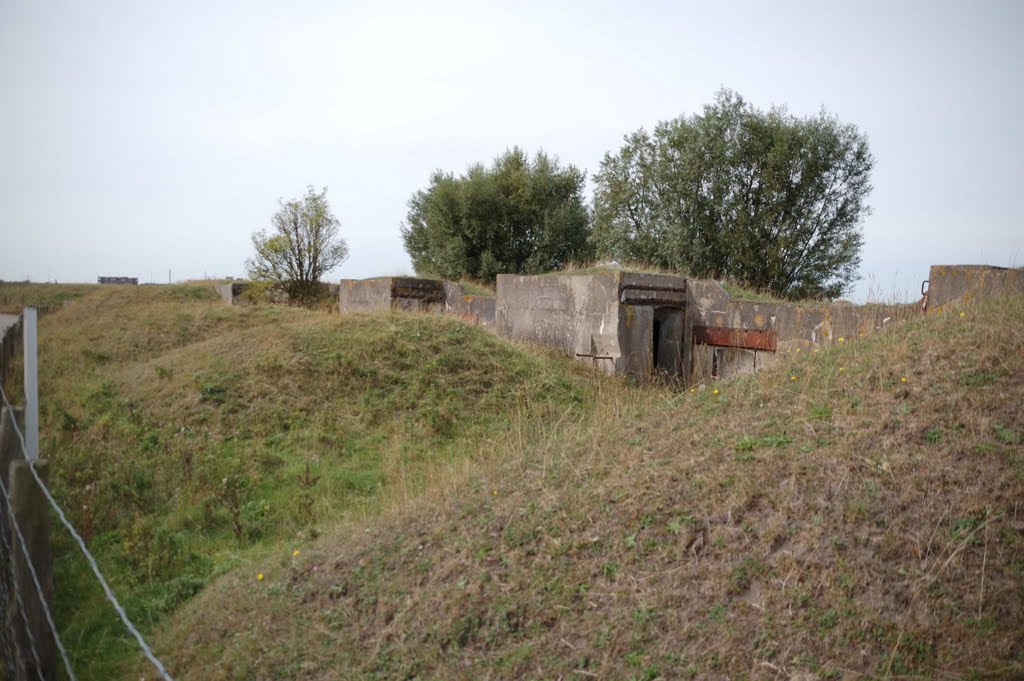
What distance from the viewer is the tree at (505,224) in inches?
1201

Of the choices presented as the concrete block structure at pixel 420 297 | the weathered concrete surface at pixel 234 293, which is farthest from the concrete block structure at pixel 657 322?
the weathered concrete surface at pixel 234 293

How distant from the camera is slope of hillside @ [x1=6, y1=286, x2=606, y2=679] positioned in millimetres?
6703

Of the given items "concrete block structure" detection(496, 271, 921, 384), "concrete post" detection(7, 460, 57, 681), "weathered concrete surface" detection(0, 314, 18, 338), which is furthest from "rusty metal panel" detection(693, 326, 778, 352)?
"concrete post" detection(7, 460, 57, 681)

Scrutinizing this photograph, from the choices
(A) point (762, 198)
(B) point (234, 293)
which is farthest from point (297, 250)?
(A) point (762, 198)

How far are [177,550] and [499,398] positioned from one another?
213 inches

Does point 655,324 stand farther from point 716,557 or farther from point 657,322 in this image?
point 716,557

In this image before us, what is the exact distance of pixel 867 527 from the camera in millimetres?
3947

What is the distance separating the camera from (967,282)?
10.6 meters

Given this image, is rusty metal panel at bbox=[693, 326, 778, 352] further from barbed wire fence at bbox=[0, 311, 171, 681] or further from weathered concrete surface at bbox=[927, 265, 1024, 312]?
barbed wire fence at bbox=[0, 311, 171, 681]

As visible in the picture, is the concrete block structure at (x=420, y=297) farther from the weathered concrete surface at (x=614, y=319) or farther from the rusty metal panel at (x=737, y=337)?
the rusty metal panel at (x=737, y=337)

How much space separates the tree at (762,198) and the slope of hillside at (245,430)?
14962 millimetres

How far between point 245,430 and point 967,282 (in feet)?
31.1

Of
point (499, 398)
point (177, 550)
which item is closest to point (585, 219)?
point (499, 398)

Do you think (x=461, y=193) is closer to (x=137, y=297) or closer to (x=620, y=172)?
(x=620, y=172)
